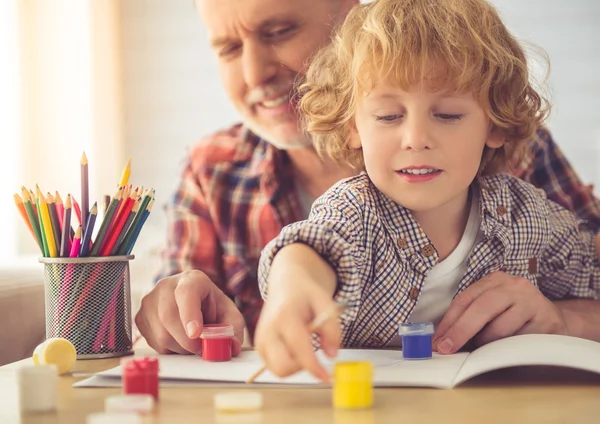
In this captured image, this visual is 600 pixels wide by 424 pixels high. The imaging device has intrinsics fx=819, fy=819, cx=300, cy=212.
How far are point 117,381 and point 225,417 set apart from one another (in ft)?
0.61

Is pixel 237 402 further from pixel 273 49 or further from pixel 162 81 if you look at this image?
pixel 162 81

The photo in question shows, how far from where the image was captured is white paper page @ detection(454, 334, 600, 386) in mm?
687

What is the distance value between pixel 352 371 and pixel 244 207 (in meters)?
0.86

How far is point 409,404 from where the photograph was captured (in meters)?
0.63

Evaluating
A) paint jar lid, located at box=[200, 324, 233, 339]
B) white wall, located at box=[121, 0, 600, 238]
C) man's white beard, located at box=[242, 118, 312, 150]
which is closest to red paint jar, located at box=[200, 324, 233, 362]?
paint jar lid, located at box=[200, 324, 233, 339]

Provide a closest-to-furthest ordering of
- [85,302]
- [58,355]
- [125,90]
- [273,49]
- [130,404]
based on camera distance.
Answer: [130,404], [58,355], [85,302], [273,49], [125,90]

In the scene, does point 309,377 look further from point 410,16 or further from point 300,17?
point 300,17

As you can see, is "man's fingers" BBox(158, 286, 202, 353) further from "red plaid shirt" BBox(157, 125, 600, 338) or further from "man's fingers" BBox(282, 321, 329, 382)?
"red plaid shirt" BBox(157, 125, 600, 338)

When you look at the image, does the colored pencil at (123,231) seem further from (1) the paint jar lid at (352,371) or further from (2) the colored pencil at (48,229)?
(1) the paint jar lid at (352,371)

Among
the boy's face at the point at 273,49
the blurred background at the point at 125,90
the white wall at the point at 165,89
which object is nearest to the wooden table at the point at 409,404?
the boy's face at the point at 273,49

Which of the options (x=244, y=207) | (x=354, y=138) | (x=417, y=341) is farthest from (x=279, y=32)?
(x=417, y=341)

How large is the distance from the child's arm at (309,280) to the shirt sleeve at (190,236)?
19.3 inches

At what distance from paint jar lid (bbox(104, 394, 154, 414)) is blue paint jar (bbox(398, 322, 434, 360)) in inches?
12.2

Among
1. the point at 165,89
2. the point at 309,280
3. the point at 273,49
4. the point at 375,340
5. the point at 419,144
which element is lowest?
the point at 375,340
